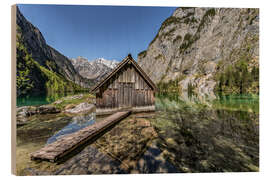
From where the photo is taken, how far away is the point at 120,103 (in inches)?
351

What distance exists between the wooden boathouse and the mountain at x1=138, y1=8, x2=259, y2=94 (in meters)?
39.2

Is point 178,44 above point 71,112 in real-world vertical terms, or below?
above

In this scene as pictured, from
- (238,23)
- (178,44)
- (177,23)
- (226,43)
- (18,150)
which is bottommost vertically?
(18,150)

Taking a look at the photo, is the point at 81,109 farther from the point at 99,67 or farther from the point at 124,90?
the point at 99,67

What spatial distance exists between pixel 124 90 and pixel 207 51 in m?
104

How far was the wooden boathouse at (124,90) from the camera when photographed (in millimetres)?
8519

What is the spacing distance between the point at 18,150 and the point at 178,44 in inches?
5334

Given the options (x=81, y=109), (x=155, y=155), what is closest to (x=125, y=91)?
(x=155, y=155)

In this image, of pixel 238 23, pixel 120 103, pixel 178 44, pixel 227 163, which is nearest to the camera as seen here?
pixel 227 163

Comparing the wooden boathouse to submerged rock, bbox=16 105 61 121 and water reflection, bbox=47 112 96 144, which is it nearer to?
water reflection, bbox=47 112 96 144

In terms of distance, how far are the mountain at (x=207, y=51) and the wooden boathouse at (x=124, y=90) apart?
1543 inches

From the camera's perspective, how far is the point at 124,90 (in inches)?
352
